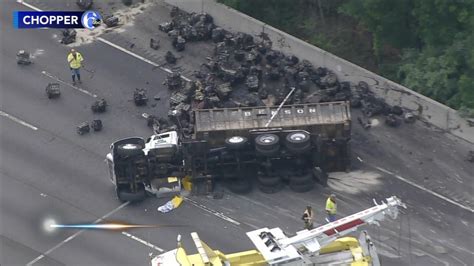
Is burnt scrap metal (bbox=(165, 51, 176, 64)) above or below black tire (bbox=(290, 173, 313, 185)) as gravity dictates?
above

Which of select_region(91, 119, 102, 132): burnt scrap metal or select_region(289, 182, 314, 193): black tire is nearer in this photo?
select_region(289, 182, 314, 193): black tire

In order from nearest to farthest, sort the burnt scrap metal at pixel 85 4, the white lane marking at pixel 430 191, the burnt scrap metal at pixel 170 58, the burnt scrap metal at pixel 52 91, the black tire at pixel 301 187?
the white lane marking at pixel 430 191
the black tire at pixel 301 187
the burnt scrap metal at pixel 52 91
the burnt scrap metal at pixel 170 58
the burnt scrap metal at pixel 85 4

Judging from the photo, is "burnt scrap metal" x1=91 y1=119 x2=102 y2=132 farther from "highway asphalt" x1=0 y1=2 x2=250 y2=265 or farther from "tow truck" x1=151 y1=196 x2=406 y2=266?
"tow truck" x1=151 y1=196 x2=406 y2=266

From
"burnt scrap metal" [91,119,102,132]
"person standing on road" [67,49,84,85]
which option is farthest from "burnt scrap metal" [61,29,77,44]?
"burnt scrap metal" [91,119,102,132]

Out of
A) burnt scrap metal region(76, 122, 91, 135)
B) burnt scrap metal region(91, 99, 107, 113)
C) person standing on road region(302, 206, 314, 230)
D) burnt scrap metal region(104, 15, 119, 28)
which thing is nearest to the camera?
person standing on road region(302, 206, 314, 230)

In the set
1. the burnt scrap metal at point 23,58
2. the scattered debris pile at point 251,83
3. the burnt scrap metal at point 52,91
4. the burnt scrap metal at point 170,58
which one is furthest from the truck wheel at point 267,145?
the burnt scrap metal at point 23,58

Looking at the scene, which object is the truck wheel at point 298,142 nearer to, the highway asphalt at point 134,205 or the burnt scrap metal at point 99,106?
the highway asphalt at point 134,205

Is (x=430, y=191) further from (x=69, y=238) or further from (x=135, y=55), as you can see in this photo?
(x=135, y=55)

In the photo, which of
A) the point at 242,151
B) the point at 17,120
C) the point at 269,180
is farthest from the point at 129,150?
the point at 17,120
